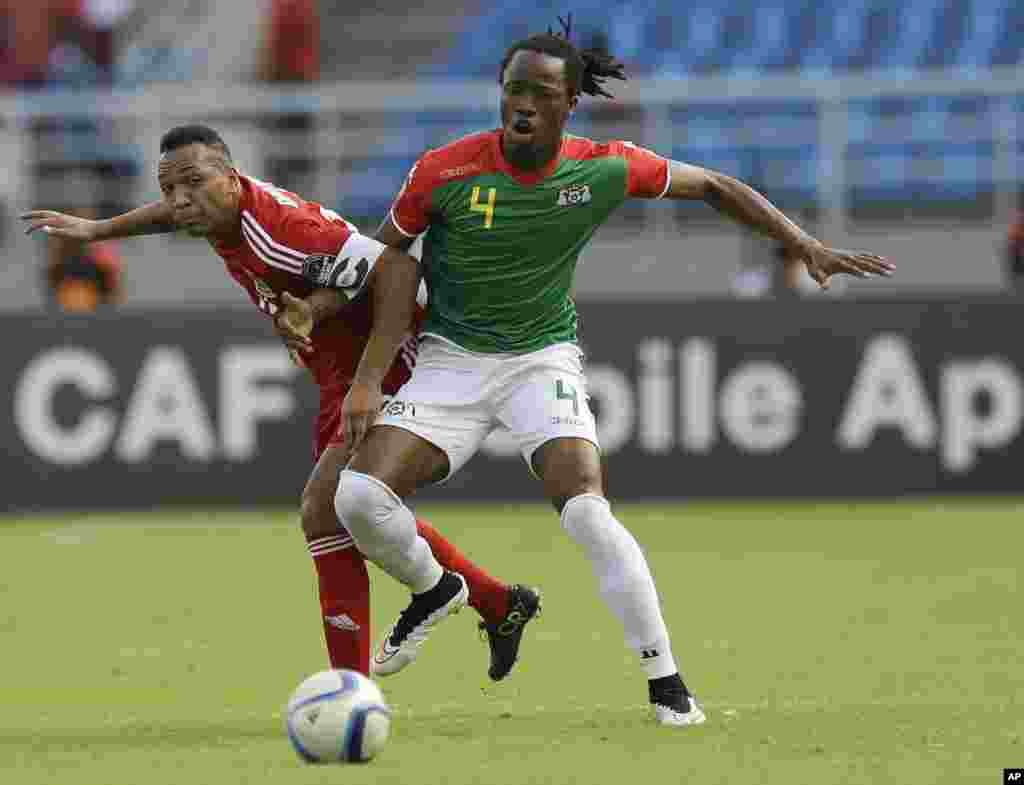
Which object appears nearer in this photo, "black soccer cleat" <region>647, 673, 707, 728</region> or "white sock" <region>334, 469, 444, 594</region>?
"black soccer cleat" <region>647, 673, 707, 728</region>

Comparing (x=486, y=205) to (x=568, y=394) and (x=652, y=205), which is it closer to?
(x=568, y=394)

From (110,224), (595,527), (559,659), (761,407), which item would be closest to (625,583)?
(595,527)

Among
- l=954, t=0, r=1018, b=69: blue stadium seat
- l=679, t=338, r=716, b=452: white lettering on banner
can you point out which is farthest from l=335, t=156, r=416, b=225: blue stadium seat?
l=954, t=0, r=1018, b=69: blue stadium seat

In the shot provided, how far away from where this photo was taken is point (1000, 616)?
1020 centimetres

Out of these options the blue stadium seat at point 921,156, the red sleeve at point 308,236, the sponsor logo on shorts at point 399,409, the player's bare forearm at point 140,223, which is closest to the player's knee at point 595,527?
the sponsor logo on shorts at point 399,409

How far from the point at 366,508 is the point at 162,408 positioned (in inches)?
345

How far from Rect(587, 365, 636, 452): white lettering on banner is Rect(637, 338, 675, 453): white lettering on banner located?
82 millimetres

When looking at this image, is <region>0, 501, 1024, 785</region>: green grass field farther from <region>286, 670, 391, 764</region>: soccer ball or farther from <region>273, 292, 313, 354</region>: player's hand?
<region>273, 292, 313, 354</region>: player's hand

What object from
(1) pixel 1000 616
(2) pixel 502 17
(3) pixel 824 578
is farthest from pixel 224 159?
(2) pixel 502 17

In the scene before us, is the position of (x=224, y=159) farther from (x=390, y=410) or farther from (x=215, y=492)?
(x=215, y=492)

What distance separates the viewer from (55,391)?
15.7 m

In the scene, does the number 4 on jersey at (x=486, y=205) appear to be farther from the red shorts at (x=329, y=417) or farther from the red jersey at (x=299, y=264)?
the red shorts at (x=329, y=417)

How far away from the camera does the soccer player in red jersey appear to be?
7.47 meters

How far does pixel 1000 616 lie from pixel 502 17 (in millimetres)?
12162
